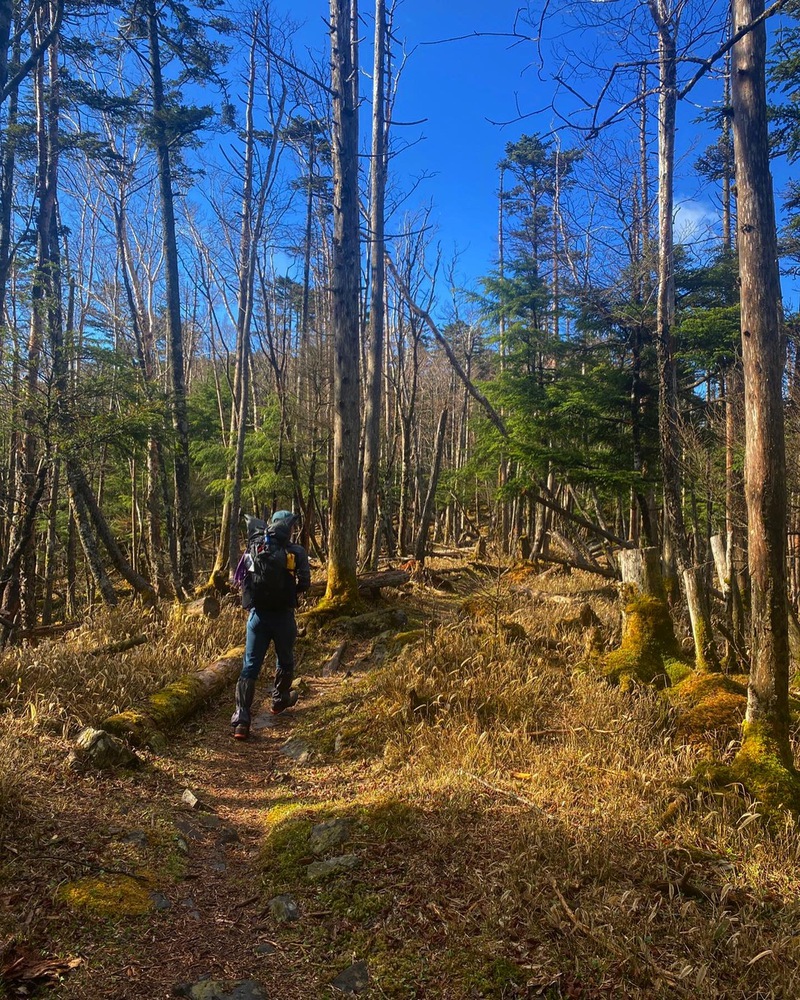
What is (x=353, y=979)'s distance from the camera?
7.64 ft

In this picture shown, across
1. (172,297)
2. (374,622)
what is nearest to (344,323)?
(374,622)

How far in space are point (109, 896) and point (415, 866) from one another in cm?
152

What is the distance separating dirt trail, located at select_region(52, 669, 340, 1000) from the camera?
2289 millimetres

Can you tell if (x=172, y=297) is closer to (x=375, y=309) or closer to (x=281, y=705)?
(x=375, y=309)

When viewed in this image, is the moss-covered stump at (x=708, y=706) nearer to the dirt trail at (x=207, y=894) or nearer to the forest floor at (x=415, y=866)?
the forest floor at (x=415, y=866)

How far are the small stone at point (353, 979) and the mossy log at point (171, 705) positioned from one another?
281 cm

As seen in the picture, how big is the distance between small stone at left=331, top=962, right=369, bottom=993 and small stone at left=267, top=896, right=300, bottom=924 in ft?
1.49

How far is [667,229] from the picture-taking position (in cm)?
1019

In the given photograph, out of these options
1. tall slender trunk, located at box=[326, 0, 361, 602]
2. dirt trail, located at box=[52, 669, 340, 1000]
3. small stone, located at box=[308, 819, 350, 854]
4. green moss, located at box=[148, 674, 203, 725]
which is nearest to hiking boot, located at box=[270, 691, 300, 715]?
dirt trail, located at box=[52, 669, 340, 1000]

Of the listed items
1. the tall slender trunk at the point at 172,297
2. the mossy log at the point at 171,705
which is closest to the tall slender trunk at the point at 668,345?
the mossy log at the point at 171,705

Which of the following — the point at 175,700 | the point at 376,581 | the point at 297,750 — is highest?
the point at 376,581

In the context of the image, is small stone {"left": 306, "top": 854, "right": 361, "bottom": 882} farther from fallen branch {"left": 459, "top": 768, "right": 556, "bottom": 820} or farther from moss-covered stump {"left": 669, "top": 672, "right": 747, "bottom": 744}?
moss-covered stump {"left": 669, "top": 672, "right": 747, "bottom": 744}

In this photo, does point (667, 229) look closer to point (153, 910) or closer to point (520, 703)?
point (520, 703)

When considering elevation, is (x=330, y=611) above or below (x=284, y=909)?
above
